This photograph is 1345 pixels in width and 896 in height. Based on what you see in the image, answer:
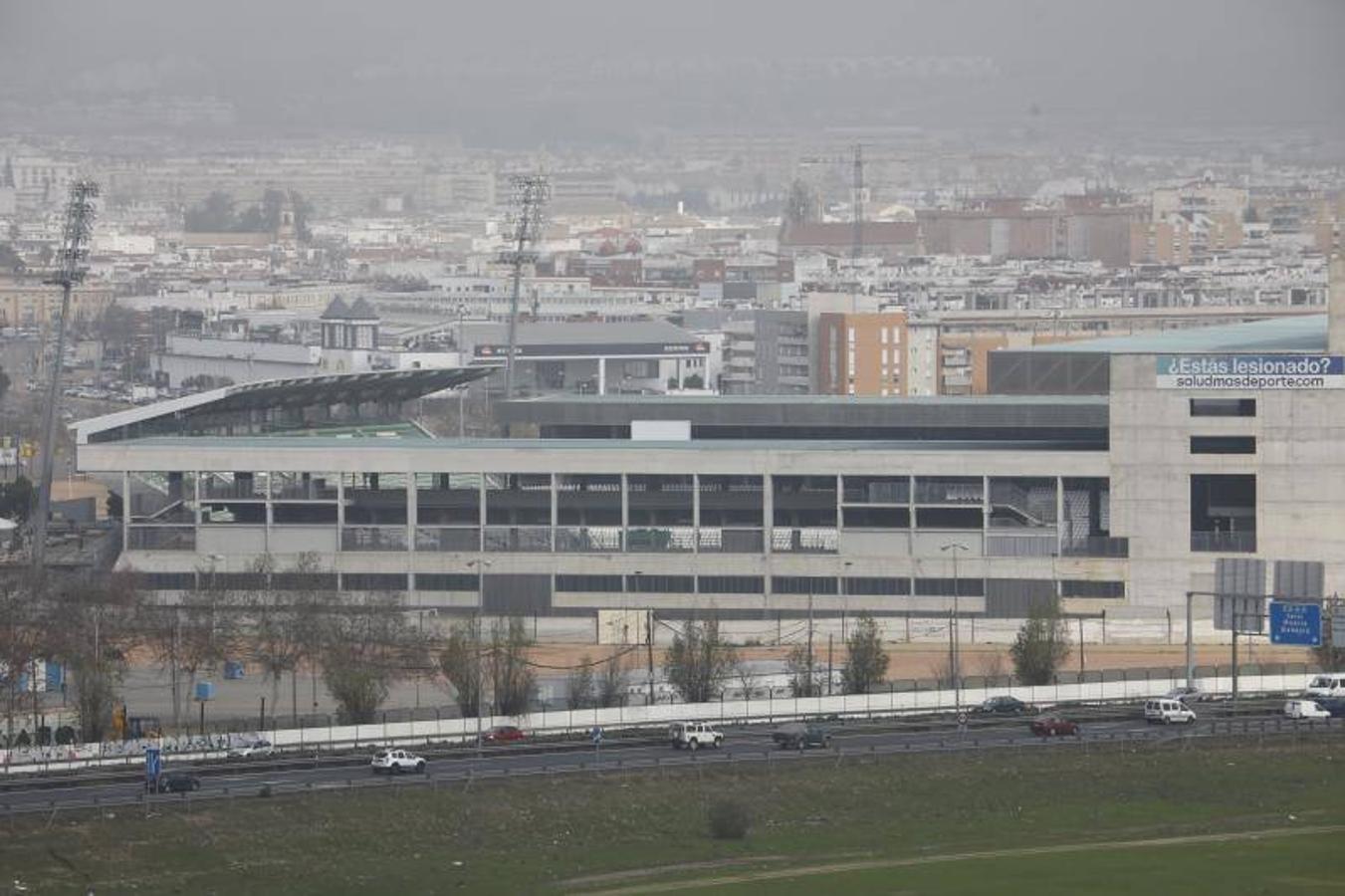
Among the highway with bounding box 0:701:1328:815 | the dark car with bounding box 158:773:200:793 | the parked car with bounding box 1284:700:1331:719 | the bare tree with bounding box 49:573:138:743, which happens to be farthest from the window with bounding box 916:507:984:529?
the dark car with bounding box 158:773:200:793

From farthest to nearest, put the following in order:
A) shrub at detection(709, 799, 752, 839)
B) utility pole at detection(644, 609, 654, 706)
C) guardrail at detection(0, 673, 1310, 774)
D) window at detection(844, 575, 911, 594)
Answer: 1. window at detection(844, 575, 911, 594)
2. utility pole at detection(644, 609, 654, 706)
3. guardrail at detection(0, 673, 1310, 774)
4. shrub at detection(709, 799, 752, 839)

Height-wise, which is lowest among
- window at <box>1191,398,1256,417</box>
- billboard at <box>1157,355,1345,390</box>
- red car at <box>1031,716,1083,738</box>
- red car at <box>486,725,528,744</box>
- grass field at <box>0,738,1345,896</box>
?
grass field at <box>0,738,1345,896</box>

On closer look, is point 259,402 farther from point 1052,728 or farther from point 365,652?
point 1052,728

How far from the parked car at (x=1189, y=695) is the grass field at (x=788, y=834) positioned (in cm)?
389

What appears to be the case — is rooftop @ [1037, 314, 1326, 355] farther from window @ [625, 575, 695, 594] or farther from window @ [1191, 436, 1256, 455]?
window @ [625, 575, 695, 594]

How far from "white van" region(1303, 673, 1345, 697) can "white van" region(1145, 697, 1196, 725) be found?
2.02m

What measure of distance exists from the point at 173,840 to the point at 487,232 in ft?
523

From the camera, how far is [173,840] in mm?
29594

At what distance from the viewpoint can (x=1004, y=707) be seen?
1478 inches

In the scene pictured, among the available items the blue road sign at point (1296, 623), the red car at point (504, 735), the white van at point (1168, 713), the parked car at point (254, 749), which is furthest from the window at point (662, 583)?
the parked car at point (254, 749)

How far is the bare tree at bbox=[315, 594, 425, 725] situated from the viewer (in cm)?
3716

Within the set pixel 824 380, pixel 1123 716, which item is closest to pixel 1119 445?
pixel 1123 716

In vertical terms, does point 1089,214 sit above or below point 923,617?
above

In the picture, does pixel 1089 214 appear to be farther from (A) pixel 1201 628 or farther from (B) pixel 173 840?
(B) pixel 173 840
